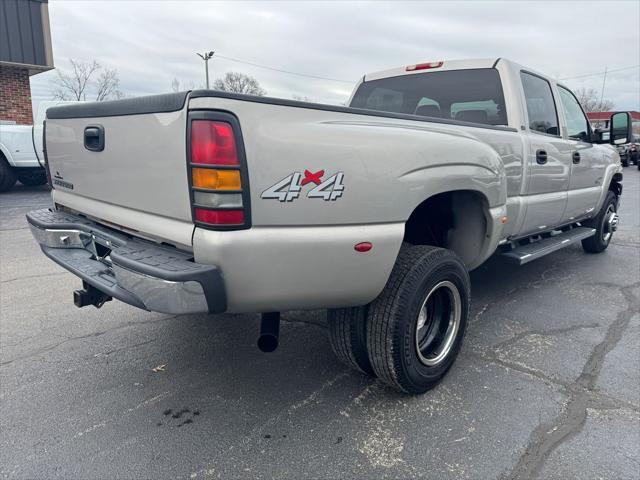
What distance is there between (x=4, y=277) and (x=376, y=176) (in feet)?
14.9

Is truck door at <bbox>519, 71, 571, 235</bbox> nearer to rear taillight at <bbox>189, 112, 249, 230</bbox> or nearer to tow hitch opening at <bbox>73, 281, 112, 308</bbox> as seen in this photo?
rear taillight at <bbox>189, 112, 249, 230</bbox>

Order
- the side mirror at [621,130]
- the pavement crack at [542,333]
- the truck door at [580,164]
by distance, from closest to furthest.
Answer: the pavement crack at [542,333], the truck door at [580,164], the side mirror at [621,130]

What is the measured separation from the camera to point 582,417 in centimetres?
251

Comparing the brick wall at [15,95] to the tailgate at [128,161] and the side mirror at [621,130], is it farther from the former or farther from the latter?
the side mirror at [621,130]

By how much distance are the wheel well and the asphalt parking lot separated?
29.3 inches

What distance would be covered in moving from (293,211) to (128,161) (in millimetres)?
947

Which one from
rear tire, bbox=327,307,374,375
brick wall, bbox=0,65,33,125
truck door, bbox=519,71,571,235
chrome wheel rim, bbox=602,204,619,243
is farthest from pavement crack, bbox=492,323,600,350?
brick wall, bbox=0,65,33,125

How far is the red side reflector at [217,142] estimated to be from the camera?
6.05 feet

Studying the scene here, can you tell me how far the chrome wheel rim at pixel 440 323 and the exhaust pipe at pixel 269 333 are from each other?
0.94 meters

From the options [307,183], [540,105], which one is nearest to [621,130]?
[540,105]

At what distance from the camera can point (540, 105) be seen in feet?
13.5

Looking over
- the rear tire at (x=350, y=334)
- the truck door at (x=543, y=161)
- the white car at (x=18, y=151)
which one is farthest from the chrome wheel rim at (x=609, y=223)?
the white car at (x=18, y=151)

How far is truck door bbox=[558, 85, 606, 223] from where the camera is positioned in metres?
4.55

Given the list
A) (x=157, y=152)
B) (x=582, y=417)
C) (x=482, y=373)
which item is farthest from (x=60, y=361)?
(x=582, y=417)
